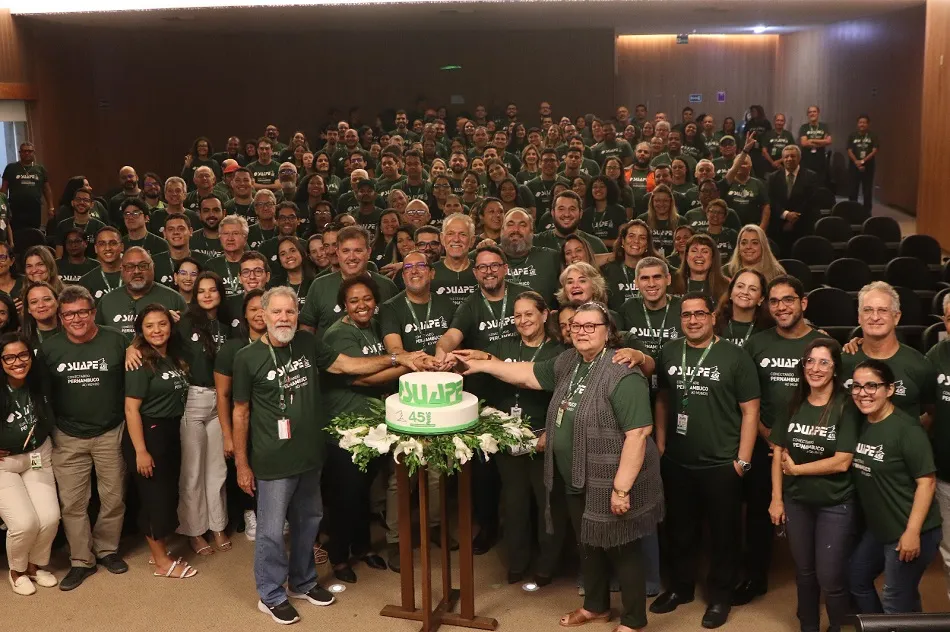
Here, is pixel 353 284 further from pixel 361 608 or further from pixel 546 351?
pixel 361 608

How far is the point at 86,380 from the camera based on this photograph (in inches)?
206

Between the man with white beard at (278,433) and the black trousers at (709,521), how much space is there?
4.77ft

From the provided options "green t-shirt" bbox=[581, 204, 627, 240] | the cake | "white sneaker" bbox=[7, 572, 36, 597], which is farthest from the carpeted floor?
"green t-shirt" bbox=[581, 204, 627, 240]

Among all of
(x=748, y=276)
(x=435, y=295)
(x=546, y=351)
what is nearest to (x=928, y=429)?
(x=748, y=276)

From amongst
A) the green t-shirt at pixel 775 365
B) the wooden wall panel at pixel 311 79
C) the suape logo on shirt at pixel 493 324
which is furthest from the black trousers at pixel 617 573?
the wooden wall panel at pixel 311 79

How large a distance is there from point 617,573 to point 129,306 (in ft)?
10.8

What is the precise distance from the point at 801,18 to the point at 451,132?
6678 millimetres

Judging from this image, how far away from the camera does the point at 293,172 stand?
10000 mm

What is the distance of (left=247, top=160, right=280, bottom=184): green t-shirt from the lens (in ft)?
38.3

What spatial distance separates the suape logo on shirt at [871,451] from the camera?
414cm

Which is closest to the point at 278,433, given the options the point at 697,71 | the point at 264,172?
the point at 264,172

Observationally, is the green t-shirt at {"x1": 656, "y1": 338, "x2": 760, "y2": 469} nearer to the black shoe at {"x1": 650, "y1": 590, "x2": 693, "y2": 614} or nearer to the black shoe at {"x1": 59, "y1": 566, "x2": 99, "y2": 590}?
the black shoe at {"x1": 650, "y1": 590, "x2": 693, "y2": 614}

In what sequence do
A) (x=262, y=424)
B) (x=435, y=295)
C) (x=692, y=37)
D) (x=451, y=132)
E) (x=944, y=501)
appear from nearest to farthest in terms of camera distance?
(x=944, y=501)
(x=262, y=424)
(x=435, y=295)
(x=451, y=132)
(x=692, y=37)

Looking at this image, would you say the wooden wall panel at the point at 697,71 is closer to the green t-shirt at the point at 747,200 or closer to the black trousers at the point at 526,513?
the green t-shirt at the point at 747,200
